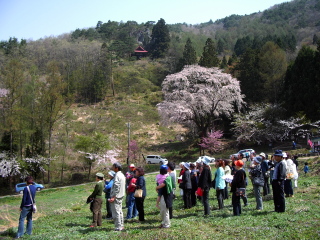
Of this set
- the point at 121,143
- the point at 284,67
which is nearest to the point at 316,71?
the point at 284,67

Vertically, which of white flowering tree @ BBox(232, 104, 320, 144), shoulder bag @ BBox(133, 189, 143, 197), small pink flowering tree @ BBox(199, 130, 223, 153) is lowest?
small pink flowering tree @ BBox(199, 130, 223, 153)

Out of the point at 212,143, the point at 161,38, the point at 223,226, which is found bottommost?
the point at 212,143

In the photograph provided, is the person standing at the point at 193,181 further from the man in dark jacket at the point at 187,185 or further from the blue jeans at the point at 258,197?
the blue jeans at the point at 258,197

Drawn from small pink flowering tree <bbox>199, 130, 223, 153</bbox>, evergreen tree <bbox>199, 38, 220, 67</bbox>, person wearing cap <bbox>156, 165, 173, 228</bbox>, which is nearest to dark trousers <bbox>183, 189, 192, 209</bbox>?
person wearing cap <bbox>156, 165, 173, 228</bbox>

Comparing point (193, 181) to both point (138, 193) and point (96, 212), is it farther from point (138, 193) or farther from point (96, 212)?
point (96, 212)

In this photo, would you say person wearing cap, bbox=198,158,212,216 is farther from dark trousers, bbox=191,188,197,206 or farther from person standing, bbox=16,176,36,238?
person standing, bbox=16,176,36,238

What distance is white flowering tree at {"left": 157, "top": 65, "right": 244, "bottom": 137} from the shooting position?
37.9 metres

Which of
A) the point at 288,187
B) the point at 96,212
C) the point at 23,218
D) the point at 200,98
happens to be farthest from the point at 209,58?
the point at 23,218

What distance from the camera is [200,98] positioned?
37812mm

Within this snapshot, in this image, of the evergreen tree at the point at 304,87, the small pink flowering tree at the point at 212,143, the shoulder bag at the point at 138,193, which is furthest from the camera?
the small pink flowering tree at the point at 212,143

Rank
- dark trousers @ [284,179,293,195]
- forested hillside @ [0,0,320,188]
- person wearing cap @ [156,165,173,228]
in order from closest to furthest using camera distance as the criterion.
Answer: person wearing cap @ [156,165,173,228], dark trousers @ [284,179,293,195], forested hillside @ [0,0,320,188]

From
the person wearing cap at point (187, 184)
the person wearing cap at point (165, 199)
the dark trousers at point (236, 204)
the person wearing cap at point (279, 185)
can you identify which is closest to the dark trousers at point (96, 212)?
the person wearing cap at point (165, 199)

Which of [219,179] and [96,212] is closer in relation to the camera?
[96,212]

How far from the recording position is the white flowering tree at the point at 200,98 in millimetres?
37938
